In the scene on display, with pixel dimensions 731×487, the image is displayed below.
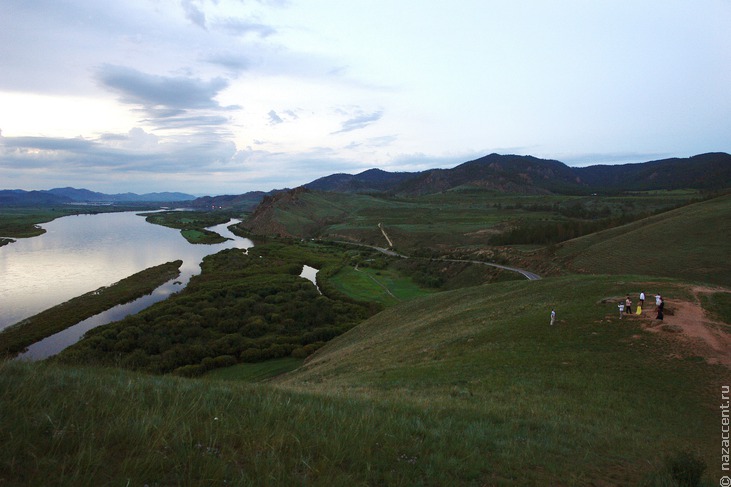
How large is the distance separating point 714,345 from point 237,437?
66.4 ft

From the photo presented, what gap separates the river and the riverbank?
103 centimetres

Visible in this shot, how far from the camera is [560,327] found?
2131cm

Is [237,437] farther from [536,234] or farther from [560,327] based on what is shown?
[536,234]

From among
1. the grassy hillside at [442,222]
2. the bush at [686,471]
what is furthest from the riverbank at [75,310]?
the grassy hillside at [442,222]

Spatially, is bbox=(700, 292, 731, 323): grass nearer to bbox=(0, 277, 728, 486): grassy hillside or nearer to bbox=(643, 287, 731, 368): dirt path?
bbox=(643, 287, 731, 368): dirt path

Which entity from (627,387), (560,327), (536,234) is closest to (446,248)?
(536,234)

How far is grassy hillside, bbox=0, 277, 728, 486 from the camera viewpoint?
Result: 4688 millimetres

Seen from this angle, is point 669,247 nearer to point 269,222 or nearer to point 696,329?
point 696,329

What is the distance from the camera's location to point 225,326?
44.5 m

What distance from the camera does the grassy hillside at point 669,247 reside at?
4341 cm

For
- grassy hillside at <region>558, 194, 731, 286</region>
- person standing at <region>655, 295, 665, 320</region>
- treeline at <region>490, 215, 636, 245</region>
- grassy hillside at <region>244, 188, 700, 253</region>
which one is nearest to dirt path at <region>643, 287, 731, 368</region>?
person standing at <region>655, 295, 665, 320</region>

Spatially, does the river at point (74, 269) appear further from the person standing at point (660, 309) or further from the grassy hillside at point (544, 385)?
the person standing at point (660, 309)

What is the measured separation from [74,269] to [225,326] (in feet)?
176

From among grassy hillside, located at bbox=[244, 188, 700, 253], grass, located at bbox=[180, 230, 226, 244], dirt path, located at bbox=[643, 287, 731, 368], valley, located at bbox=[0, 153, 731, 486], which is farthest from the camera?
grass, located at bbox=[180, 230, 226, 244]
